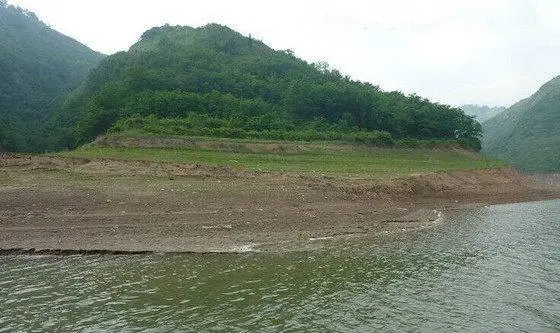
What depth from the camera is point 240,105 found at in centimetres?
8156

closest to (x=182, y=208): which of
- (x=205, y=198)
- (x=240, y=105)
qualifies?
(x=205, y=198)

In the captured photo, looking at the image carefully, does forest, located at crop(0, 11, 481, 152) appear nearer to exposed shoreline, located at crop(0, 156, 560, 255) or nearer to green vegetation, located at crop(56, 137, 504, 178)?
green vegetation, located at crop(56, 137, 504, 178)

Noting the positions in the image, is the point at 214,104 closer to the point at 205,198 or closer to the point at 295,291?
the point at 205,198

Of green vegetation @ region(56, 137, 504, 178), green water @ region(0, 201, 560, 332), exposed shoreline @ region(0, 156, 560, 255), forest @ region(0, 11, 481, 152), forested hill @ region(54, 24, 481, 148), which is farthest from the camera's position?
forest @ region(0, 11, 481, 152)

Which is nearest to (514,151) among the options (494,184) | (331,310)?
(494,184)

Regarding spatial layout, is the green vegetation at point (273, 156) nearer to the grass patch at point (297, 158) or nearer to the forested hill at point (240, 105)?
the grass patch at point (297, 158)

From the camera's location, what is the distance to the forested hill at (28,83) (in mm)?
93556

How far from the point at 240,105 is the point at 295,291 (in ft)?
221

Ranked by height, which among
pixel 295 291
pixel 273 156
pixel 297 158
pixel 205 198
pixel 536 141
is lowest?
pixel 295 291

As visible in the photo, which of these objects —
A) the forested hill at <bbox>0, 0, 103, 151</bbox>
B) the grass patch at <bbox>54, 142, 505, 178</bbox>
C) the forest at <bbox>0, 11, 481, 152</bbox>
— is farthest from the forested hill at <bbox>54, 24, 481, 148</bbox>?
the forested hill at <bbox>0, 0, 103, 151</bbox>

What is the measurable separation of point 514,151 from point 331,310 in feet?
557

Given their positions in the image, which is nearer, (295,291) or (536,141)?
(295,291)

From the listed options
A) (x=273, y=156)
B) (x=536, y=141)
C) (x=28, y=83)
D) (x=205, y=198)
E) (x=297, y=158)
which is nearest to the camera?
(x=205, y=198)

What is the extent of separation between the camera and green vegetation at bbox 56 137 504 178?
4322 centimetres
